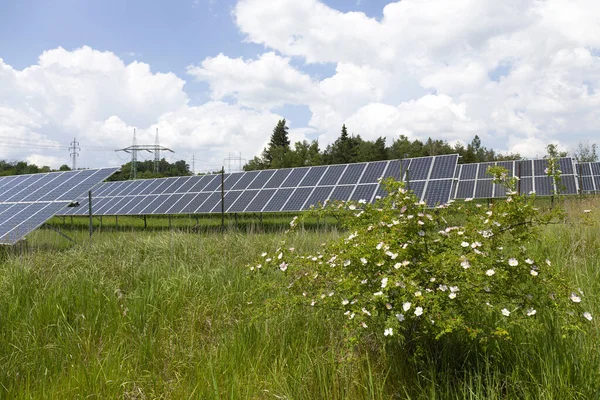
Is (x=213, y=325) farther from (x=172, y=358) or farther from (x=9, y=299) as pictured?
(x=9, y=299)

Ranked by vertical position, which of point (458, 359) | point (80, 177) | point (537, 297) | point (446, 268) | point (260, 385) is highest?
point (80, 177)

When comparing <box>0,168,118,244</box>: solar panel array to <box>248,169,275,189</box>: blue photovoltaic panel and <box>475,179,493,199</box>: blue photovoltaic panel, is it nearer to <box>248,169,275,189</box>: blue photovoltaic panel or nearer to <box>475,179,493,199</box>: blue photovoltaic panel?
<box>248,169,275,189</box>: blue photovoltaic panel

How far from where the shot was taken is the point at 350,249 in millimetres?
3174

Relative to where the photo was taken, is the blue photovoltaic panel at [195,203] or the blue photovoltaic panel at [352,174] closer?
the blue photovoltaic panel at [352,174]

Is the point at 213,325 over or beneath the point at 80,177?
beneath

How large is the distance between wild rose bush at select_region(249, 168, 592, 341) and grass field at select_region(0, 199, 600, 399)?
28cm

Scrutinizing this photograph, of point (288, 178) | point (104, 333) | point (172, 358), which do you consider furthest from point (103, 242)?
point (288, 178)

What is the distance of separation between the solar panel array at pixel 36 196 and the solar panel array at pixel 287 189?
7.66ft

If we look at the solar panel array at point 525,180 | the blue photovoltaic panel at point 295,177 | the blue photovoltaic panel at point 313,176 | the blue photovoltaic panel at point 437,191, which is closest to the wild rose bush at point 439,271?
the blue photovoltaic panel at point 437,191

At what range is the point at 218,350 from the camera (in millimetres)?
4082

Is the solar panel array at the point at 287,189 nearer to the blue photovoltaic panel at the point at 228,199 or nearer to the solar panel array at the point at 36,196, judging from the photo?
the blue photovoltaic panel at the point at 228,199

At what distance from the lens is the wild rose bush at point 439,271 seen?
9.32ft

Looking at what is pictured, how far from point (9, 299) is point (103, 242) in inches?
138

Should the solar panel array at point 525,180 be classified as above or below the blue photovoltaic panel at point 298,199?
above
